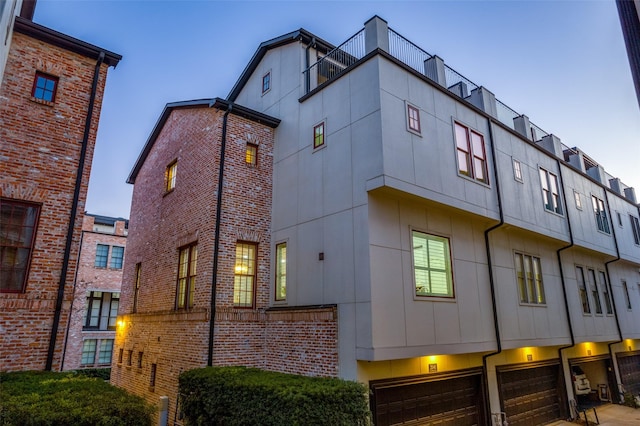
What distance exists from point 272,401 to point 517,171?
1047 cm

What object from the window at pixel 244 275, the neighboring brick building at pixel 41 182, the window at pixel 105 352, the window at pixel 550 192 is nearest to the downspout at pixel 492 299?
the window at pixel 550 192

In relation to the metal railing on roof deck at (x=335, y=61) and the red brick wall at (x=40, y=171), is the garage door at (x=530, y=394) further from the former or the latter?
the red brick wall at (x=40, y=171)

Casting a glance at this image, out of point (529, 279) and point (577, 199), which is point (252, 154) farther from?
point (577, 199)

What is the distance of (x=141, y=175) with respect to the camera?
669 inches

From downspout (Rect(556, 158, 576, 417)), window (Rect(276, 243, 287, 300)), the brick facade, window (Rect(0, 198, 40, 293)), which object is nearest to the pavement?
downspout (Rect(556, 158, 576, 417))

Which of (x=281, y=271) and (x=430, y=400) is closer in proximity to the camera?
(x=430, y=400)

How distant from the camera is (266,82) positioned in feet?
45.3

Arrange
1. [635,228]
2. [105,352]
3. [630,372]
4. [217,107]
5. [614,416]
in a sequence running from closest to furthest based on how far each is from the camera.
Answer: [217,107]
[614,416]
[630,372]
[635,228]
[105,352]

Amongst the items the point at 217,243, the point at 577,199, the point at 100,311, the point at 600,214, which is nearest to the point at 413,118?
the point at 217,243

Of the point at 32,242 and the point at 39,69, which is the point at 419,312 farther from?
the point at 39,69

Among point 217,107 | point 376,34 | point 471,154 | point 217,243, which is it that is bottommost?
point 217,243

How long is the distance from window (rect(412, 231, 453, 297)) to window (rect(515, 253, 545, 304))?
11.9 feet

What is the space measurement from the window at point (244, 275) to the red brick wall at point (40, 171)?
3.92 meters

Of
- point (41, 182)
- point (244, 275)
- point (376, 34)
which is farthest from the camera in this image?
point (244, 275)
